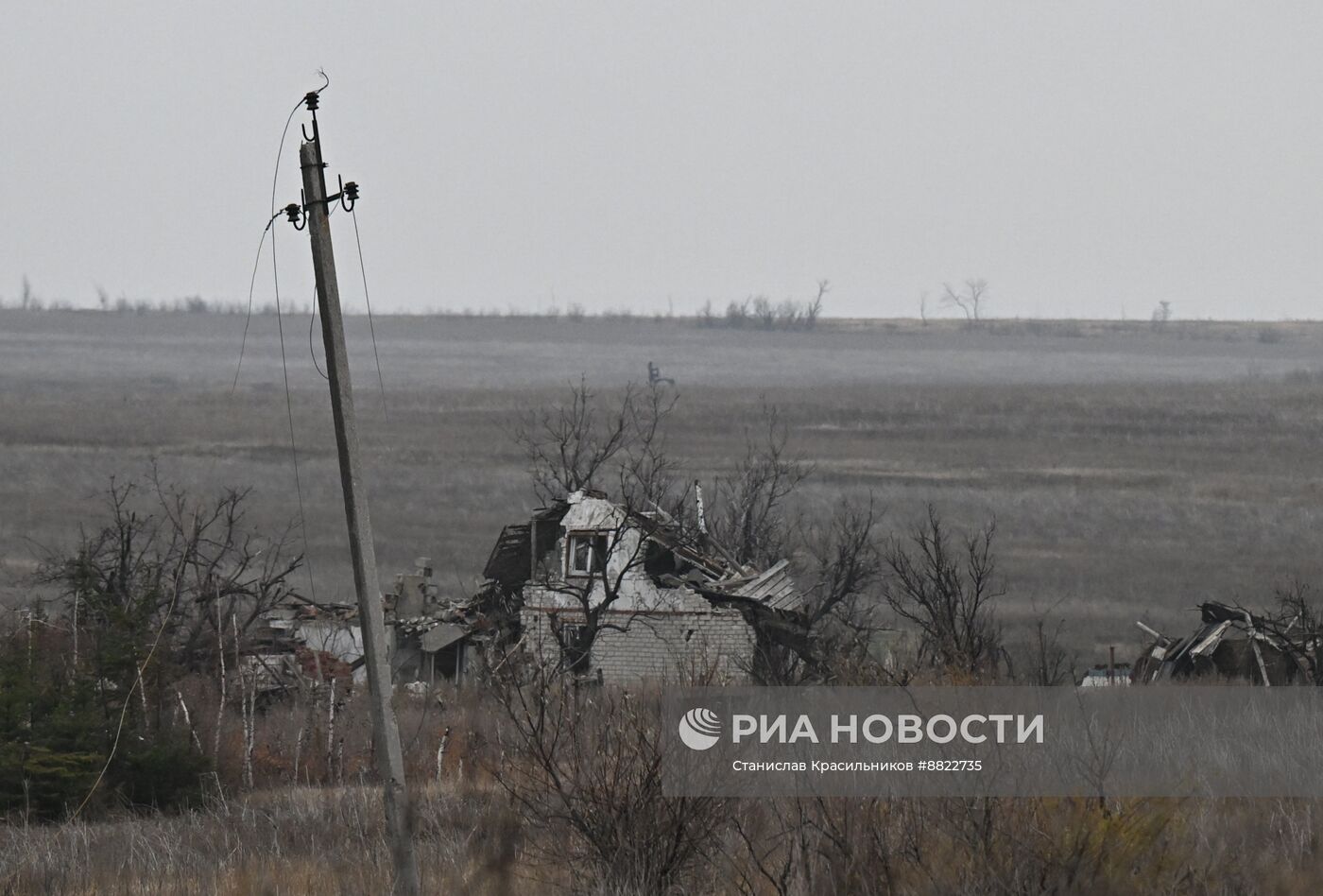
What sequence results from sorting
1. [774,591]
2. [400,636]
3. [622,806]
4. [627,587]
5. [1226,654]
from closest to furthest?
1. [622,806]
2. [1226,654]
3. [774,591]
4. [627,587]
5. [400,636]

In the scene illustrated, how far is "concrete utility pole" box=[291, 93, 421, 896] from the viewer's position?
10.1 meters

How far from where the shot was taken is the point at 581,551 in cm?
4044

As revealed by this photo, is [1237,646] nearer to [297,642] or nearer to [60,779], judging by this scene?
[297,642]

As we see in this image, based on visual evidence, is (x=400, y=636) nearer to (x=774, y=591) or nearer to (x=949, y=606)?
(x=774, y=591)

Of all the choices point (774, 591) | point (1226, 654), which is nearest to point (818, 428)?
point (774, 591)

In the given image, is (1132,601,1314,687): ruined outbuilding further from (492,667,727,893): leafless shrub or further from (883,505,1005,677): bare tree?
(492,667,727,893): leafless shrub

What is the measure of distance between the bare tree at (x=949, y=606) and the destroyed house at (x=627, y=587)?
4.03 metres

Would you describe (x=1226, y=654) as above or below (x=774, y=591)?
below

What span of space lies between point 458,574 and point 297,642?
62.6ft

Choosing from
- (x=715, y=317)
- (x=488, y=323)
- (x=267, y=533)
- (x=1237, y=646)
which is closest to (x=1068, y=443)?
(x=267, y=533)

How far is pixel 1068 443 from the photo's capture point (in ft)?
337

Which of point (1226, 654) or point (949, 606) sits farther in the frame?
point (1226, 654)

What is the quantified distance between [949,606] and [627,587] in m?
13.2

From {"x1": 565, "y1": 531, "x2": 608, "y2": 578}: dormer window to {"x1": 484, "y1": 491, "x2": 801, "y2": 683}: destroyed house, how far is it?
26mm
